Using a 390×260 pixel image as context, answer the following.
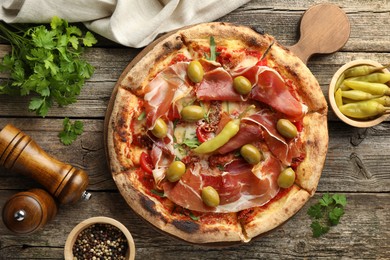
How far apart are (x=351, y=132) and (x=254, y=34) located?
120 centimetres

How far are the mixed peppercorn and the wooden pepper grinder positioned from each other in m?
0.30

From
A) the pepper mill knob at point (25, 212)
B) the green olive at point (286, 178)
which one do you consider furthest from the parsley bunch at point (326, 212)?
the pepper mill knob at point (25, 212)

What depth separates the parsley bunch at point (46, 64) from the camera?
4555 millimetres

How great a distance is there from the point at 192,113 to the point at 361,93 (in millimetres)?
1332

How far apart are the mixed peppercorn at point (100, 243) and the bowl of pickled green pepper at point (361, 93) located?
195 cm

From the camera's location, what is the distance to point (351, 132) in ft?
16.7

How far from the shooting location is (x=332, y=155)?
5.10 meters

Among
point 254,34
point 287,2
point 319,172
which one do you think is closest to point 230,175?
point 319,172

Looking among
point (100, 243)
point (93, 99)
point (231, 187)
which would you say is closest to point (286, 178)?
point (231, 187)

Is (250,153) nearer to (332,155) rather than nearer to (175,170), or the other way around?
(175,170)

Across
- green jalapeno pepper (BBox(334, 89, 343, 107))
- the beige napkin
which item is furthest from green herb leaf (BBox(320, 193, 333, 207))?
the beige napkin

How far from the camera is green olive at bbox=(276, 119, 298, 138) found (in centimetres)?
457

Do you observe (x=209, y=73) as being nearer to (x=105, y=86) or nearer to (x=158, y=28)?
(x=158, y=28)

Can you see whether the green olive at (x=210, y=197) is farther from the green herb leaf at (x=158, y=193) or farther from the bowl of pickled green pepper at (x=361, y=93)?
the bowl of pickled green pepper at (x=361, y=93)
